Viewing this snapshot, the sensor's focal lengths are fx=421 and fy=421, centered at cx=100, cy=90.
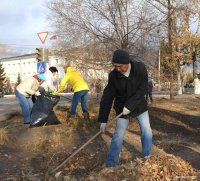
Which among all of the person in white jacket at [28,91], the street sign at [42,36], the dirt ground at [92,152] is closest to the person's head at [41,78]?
the person in white jacket at [28,91]

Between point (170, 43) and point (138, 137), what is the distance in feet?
32.0

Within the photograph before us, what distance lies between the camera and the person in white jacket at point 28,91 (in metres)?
9.60

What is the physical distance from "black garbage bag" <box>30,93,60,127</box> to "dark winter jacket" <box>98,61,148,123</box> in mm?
3937

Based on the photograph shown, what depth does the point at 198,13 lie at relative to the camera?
18000 mm

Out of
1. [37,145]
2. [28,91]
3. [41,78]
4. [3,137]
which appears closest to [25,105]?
[28,91]

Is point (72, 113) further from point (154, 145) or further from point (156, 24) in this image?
point (156, 24)

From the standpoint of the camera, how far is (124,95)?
535 centimetres

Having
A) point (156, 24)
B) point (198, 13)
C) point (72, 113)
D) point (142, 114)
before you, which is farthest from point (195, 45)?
point (142, 114)

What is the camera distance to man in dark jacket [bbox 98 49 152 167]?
5.20 meters

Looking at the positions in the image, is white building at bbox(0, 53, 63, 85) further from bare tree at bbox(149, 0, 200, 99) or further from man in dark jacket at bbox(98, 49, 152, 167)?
man in dark jacket at bbox(98, 49, 152, 167)

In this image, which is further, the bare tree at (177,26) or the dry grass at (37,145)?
the bare tree at (177,26)

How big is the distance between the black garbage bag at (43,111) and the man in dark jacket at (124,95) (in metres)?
3.94

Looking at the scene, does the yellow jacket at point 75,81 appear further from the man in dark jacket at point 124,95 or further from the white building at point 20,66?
the white building at point 20,66

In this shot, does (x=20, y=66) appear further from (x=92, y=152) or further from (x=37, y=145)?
(x=92, y=152)
